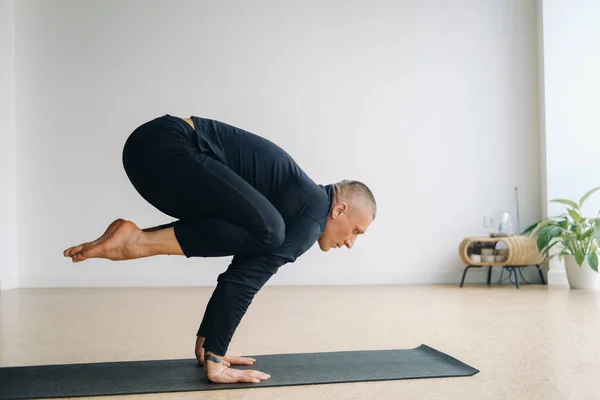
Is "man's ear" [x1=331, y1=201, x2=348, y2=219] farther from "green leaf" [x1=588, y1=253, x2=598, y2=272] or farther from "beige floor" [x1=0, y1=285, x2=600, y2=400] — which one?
"green leaf" [x1=588, y1=253, x2=598, y2=272]

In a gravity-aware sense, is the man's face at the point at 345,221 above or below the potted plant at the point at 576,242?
above

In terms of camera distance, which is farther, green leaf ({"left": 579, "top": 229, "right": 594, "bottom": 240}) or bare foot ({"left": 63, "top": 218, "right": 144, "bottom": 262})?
green leaf ({"left": 579, "top": 229, "right": 594, "bottom": 240})

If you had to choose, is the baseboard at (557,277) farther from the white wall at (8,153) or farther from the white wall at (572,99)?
the white wall at (8,153)

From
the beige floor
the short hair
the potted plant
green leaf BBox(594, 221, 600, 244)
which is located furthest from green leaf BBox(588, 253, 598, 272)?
the short hair

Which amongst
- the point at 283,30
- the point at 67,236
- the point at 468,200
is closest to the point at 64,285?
the point at 67,236

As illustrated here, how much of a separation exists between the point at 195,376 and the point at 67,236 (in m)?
4.57

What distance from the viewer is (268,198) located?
233cm

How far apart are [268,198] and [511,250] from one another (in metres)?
4.34

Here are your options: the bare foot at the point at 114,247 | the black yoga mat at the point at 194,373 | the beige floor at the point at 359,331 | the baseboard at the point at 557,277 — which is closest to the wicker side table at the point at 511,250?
the baseboard at the point at 557,277

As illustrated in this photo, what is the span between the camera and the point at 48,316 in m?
4.11

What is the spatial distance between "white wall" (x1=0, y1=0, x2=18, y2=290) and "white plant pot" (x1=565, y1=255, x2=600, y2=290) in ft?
16.3

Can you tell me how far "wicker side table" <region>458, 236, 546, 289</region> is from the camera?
6.16 m

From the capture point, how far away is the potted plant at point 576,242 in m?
5.88

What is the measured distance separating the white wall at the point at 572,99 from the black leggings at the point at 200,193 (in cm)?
507
